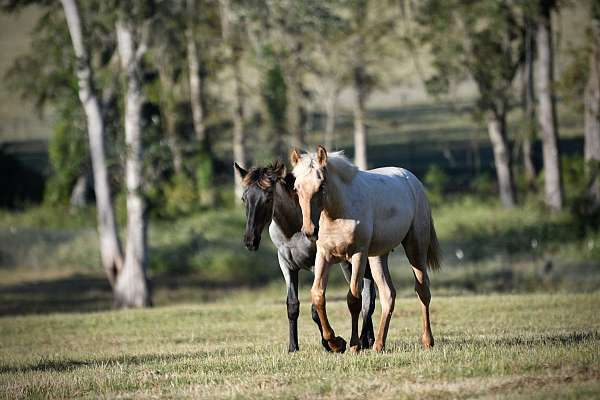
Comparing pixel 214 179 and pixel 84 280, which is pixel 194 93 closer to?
pixel 214 179

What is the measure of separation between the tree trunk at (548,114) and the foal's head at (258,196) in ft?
85.6

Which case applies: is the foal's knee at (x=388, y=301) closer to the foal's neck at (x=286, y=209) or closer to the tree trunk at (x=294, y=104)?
the foal's neck at (x=286, y=209)

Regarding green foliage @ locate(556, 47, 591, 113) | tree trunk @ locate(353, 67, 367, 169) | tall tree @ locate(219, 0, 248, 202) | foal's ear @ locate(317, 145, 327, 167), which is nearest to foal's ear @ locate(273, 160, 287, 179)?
foal's ear @ locate(317, 145, 327, 167)

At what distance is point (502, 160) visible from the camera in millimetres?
43094

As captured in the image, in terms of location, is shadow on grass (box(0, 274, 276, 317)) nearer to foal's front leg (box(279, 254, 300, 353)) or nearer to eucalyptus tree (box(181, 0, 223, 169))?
eucalyptus tree (box(181, 0, 223, 169))

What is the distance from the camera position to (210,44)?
161ft

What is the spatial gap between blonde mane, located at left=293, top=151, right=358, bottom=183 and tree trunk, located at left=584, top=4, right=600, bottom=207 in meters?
24.9

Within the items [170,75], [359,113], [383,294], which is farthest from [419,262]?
[170,75]

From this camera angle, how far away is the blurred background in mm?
28922

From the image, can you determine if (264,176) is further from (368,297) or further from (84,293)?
(84,293)

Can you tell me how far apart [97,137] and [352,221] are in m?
17.6

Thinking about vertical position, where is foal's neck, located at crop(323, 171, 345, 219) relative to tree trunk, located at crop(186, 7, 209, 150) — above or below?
below

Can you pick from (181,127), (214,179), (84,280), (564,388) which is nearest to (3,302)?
(84,280)

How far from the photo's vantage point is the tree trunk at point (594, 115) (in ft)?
119
